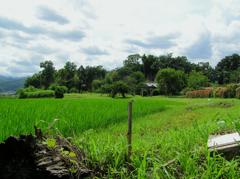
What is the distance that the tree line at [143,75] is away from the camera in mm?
44406

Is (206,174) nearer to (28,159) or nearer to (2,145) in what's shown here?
(28,159)

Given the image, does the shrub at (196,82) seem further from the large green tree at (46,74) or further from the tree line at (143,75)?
the large green tree at (46,74)

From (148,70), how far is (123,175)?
68.6 meters

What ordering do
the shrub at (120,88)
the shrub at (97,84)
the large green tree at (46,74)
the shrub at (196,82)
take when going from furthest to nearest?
the large green tree at (46,74)
the shrub at (97,84)
the shrub at (196,82)
the shrub at (120,88)

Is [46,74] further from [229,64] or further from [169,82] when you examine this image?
[229,64]

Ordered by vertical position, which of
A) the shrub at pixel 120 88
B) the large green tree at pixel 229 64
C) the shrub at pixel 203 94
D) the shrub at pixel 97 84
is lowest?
the shrub at pixel 203 94

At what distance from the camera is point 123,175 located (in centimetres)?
258

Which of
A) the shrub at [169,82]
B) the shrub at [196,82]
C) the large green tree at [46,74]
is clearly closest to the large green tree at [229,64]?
the shrub at [196,82]

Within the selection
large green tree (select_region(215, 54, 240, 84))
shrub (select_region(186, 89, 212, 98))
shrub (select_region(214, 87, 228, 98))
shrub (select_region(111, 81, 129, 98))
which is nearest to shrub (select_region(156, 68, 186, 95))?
shrub (select_region(186, 89, 212, 98))

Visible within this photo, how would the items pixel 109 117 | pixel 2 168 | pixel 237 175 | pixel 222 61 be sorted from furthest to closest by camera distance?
pixel 222 61 < pixel 109 117 < pixel 237 175 < pixel 2 168

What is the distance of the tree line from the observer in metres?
44.4

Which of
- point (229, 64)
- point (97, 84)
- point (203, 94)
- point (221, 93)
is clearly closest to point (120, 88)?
point (203, 94)

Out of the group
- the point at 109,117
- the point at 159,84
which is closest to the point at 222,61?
the point at 159,84

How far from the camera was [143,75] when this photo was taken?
188ft
